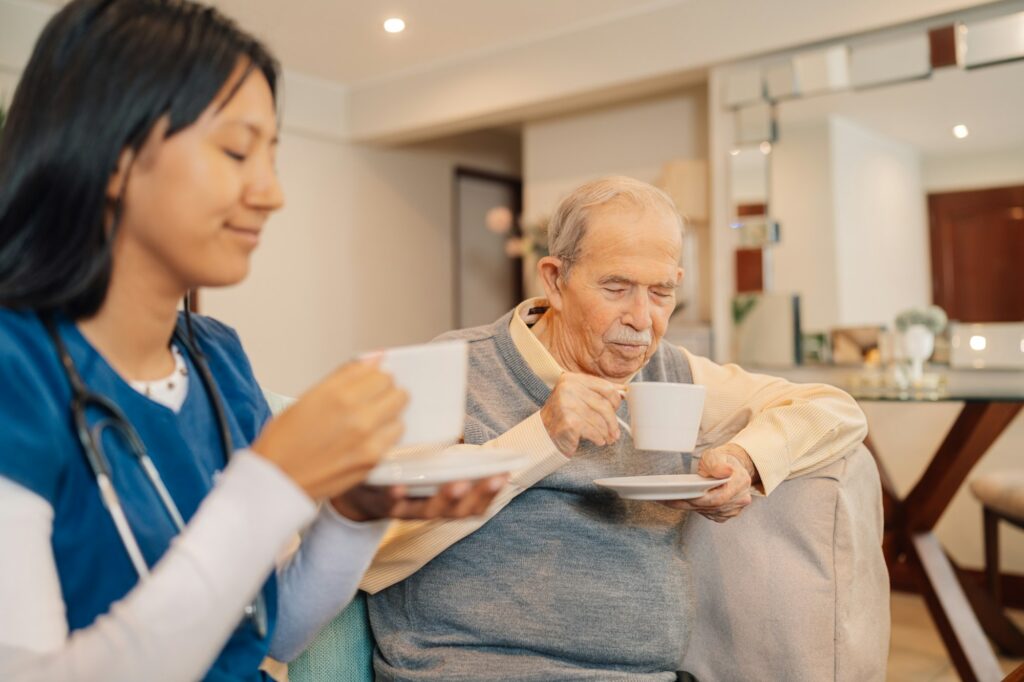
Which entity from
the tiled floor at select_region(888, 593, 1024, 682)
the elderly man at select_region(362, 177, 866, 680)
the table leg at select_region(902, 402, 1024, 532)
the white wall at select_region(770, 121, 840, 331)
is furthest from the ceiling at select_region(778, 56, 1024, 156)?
the elderly man at select_region(362, 177, 866, 680)

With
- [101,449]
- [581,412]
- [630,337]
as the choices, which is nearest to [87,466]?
[101,449]

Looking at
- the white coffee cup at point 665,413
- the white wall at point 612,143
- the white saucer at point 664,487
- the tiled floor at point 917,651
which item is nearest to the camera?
the white saucer at point 664,487

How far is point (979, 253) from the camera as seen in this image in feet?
12.1

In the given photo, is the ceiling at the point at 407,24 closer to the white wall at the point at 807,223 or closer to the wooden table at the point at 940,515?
the white wall at the point at 807,223

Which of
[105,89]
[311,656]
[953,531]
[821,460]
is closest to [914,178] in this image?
[953,531]

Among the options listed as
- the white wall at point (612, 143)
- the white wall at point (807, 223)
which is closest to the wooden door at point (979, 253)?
the white wall at point (807, 223)

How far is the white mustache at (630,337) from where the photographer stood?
1.44m

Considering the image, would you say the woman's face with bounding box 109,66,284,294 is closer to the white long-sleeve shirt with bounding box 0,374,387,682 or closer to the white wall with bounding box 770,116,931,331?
the white long-sleeve shirt with bounding box 0,374,387,682

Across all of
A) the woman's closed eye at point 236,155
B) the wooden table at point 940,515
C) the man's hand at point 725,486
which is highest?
the woman's closed eye at point 236,155

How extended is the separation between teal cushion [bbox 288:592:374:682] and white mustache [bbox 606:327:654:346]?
55 cm

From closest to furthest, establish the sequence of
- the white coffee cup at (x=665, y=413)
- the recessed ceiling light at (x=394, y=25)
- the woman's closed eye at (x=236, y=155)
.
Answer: the woman's closed eye at (x=236, y=155) < the white coffee cup at (x=665, y=413) < the recessed ceiling light at (x=394, y=25)

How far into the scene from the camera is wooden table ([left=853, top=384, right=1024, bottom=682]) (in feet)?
8.45

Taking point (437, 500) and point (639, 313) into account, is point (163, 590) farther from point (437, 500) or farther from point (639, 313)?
point (639, 313)

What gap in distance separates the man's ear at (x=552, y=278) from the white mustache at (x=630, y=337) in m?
0.13
